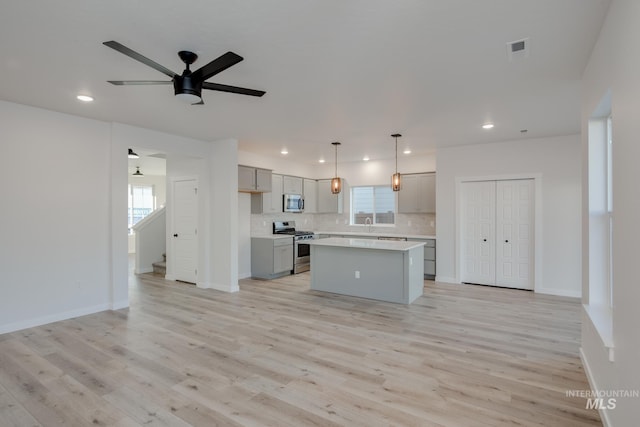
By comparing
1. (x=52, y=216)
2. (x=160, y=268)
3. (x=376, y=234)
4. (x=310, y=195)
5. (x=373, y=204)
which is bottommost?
(x=160, y=268)

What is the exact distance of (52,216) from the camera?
14.0 ft

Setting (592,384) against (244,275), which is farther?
(244,275)

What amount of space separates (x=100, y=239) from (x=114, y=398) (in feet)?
9.56

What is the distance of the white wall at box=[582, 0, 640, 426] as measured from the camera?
164 centimetres

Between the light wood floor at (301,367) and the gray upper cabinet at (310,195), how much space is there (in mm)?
3866

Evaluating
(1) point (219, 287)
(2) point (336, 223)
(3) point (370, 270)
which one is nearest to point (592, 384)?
(3) point (370, 270)

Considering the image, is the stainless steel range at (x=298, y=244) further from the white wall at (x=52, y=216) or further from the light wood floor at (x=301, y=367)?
the white wall at (x=52, y=216)

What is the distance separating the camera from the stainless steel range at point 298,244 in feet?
24.5

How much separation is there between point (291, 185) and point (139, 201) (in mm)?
6564

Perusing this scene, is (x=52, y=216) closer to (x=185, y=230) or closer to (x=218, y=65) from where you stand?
(x=185, y=230)

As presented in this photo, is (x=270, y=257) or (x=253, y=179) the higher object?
(x=253, y=179)

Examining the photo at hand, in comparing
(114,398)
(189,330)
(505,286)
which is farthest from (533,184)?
(114,398)

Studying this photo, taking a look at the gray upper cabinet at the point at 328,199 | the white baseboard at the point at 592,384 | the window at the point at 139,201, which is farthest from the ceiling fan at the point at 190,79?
the window at the point at 139,201

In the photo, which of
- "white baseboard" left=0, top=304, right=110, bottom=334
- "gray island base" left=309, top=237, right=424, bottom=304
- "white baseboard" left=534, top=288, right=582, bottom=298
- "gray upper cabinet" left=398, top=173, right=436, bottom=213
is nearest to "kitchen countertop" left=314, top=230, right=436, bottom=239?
"gray upper cabinet" left=398, top=173, right=436, bottom=213
